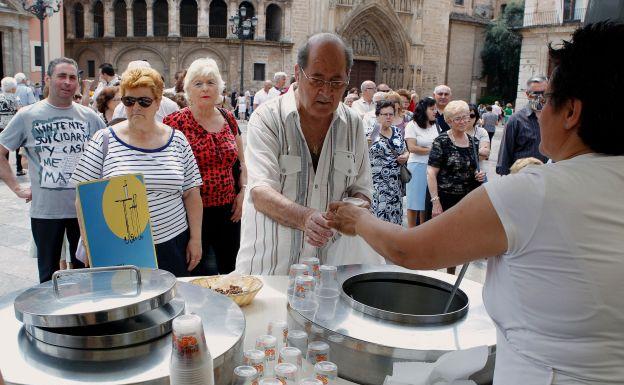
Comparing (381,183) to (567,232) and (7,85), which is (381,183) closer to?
(567,232)

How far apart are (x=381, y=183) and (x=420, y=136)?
3.51ft

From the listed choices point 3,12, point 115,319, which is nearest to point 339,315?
point 115,319

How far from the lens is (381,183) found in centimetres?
616

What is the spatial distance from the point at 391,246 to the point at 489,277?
27cm

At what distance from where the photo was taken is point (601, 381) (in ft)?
4.14

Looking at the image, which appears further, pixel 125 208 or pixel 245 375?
pixel 125 208

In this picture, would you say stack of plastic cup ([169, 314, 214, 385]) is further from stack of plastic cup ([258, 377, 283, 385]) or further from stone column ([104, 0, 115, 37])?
stone column ([104, 0, 115, 37])

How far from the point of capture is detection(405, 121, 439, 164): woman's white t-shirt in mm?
6789

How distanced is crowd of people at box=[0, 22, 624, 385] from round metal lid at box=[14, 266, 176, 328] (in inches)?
27.4

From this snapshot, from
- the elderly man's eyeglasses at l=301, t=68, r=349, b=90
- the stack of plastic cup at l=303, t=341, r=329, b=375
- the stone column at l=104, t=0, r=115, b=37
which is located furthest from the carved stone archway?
the stack of plastic cup at l=303, t=341, r=329, b=375

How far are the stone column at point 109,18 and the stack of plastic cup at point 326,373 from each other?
36229 mm

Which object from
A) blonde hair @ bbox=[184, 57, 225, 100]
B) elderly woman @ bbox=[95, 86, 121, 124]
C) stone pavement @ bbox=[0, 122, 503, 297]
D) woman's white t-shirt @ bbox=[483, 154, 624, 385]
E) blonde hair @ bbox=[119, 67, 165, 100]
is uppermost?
blonde hair @ bbox=[184, 57, 225, 100]

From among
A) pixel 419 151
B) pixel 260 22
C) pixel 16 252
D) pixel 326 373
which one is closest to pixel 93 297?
pixel 326 373

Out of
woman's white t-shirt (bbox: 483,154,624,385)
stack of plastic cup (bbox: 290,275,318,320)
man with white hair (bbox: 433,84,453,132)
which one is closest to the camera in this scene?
woman's white t-shirt (bbox: 483,154,624,385)
